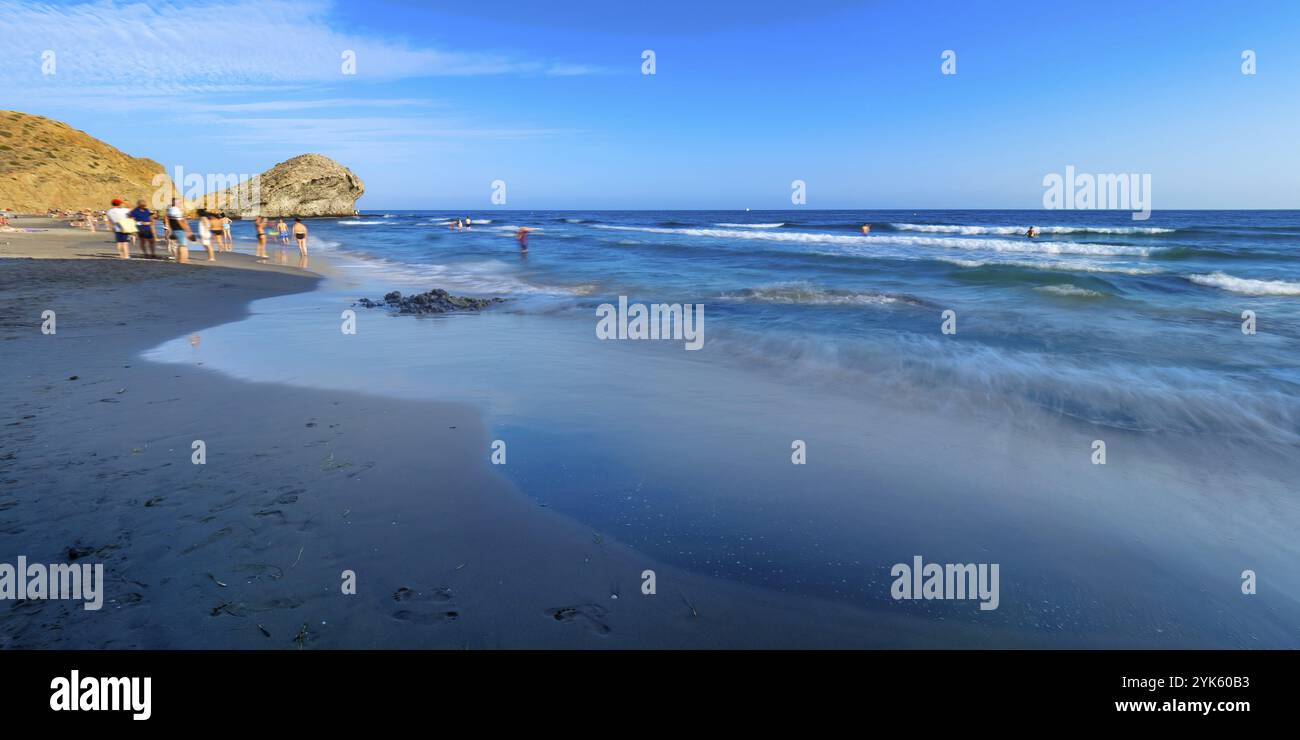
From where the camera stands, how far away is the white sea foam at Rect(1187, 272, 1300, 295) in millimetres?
19219

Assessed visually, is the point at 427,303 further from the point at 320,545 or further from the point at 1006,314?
the point at 1006,314

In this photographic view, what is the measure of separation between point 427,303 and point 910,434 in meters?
11.7

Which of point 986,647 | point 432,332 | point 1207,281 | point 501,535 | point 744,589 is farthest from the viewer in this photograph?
point 1207,281

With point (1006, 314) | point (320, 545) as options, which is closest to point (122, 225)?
point (320, 545)

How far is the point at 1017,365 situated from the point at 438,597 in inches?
391

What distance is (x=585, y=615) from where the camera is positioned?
3.31 m

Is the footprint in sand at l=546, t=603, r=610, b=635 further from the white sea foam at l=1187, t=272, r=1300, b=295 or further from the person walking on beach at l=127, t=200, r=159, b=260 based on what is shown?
the white sea foam at l=1187, t=272, r=1300, b=295

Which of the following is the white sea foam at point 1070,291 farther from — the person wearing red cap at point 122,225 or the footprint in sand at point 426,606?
the person wearing red cap at point 122,225

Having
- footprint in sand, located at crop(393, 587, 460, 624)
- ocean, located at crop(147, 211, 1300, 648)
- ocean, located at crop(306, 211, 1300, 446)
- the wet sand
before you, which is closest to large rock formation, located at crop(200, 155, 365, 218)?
ocean, located at crop(306, 211, 1300, 446)

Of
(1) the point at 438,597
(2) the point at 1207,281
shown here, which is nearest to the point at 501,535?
(1) the point at 438,597

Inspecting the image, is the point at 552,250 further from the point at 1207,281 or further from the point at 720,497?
the point at 720,497

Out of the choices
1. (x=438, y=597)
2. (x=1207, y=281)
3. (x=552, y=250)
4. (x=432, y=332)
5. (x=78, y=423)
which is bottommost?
(x=438, y=597)
